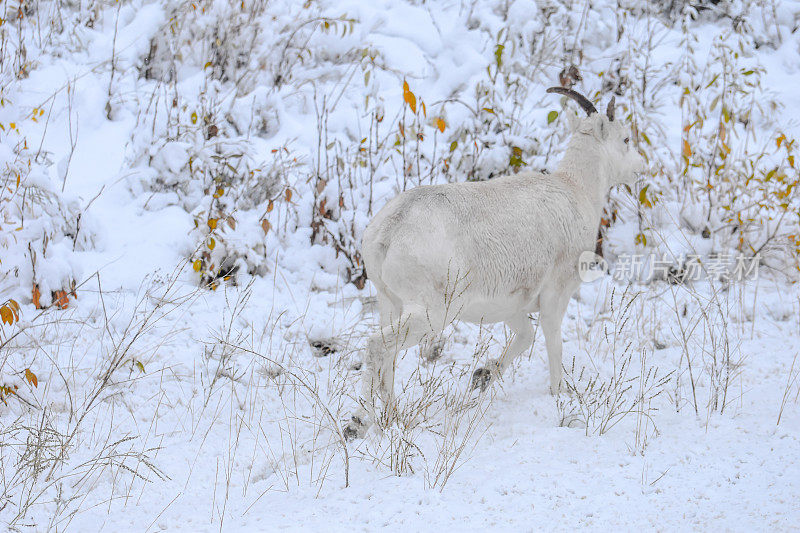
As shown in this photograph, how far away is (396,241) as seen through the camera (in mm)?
4176

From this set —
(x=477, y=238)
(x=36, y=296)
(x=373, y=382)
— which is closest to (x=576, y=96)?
(x=477, y=238)

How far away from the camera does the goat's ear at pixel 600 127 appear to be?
552 centimetres

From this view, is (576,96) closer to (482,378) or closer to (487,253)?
(487,253)

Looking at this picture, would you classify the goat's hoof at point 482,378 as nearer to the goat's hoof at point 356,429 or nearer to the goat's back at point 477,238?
the goat's back at point 477,238

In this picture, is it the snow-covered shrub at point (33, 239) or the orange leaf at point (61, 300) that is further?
the orange leaf at point (61, 300)

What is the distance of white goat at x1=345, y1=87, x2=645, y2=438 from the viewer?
4.13 metres

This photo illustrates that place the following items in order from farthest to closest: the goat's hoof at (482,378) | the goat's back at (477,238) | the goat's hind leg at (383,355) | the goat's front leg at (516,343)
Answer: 1. the goat's front leg at (516,343)
2. the goat's hoof at (482,378)
3. the goat's back at (477,238)
4. the goat's hind leg at (383,355)

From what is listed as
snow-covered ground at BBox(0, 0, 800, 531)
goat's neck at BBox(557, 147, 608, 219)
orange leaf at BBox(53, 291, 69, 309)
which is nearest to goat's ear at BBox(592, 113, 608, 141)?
goat's neck at BBox(557, 147, 608, 219)

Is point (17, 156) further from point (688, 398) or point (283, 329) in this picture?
point (688, 398)

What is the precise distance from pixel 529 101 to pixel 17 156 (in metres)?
5.86

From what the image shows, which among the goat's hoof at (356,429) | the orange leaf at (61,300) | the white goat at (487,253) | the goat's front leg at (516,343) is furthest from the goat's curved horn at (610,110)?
the orange leaf at (61,300)

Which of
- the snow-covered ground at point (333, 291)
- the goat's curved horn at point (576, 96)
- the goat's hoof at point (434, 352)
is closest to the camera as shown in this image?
the snow-covered ground at point (333, 291)

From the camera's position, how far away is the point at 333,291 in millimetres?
6527

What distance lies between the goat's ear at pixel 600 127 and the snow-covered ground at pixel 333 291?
0.29 metres
